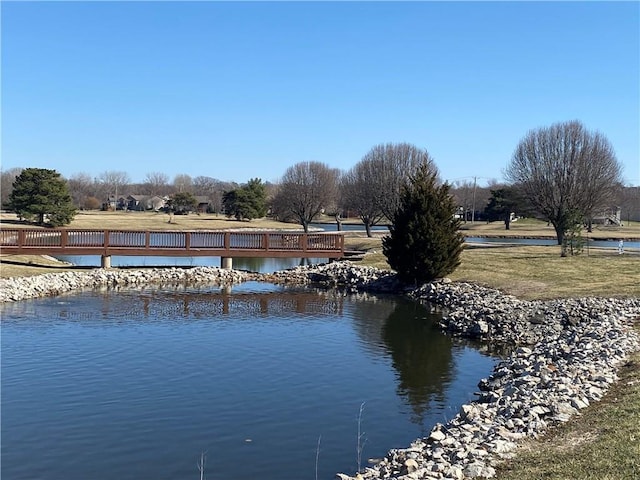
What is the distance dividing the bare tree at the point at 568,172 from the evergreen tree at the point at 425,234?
22.0 meters

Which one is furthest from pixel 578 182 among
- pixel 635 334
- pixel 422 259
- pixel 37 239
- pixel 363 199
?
pixel 37 239

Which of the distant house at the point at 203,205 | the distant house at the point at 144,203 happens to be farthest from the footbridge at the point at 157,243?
the distant house at the point at 144,203

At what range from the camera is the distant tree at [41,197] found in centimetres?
5497

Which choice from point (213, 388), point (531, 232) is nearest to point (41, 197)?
point (213, 388)

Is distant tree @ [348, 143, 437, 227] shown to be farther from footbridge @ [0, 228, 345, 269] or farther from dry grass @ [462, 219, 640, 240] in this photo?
footbridge @ [0, 228, 345, 269]

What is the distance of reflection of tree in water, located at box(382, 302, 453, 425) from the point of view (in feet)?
43.9

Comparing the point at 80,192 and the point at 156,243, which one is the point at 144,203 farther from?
the point at 156,243

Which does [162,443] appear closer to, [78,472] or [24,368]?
[78,472]

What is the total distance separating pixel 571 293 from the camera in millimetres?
24188

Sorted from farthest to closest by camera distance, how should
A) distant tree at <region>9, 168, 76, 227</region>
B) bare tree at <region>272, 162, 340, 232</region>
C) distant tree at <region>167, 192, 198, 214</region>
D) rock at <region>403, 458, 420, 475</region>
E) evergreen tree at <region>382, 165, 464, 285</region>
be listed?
distant tree at <region>167, 192, 198, 214</region>, bare tree at <region>272, 162, 340, 232</region>, distant tree at <region>9, 168, 76, 227</region>, evergreen tree at <region>382, 165, 464, 285</region>, rock at <region>403, 458, 420, 475</region>

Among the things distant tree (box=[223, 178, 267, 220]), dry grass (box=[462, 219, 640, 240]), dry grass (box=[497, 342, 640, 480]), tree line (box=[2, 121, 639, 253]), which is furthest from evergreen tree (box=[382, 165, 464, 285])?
distant tree (box=[223, 178, 267, 220])

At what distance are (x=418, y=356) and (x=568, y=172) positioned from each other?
117 ft

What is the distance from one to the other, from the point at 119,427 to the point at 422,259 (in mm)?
19400

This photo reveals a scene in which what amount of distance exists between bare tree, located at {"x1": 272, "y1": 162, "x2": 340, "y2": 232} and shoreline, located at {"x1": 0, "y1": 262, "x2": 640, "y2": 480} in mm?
38396
